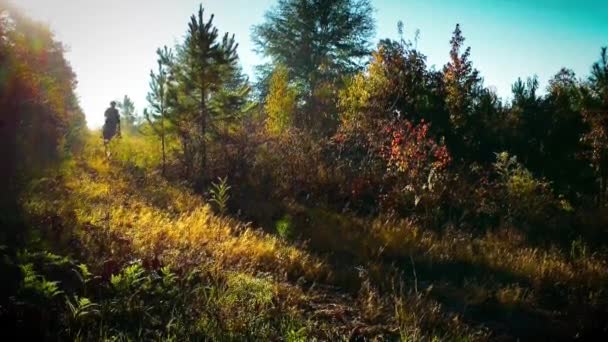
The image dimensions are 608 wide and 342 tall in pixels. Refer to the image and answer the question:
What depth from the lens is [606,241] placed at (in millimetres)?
10344

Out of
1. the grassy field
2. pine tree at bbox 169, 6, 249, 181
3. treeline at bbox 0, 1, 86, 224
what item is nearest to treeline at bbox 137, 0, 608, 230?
pine tree at bbox 169, 6, 249, 181

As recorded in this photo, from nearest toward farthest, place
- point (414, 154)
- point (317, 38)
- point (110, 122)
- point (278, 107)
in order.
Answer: point (414, 154), point (110, 122), point (278, 107), point (317, 38)

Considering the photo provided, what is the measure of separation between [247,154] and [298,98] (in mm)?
8447

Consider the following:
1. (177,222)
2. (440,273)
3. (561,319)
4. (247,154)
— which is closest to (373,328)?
(561,319)

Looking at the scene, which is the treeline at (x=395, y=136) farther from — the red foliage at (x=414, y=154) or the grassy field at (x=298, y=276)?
the grassy field at (x=298, y=276)

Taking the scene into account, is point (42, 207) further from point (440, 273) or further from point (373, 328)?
point (440, 273)

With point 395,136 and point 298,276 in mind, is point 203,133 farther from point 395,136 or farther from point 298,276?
point 298,276

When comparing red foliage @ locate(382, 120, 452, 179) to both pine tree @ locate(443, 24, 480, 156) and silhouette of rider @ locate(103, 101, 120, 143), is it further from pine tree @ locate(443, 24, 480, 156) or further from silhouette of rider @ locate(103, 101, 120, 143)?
silhouette of rider @ locate(103, 101, 120, 143)

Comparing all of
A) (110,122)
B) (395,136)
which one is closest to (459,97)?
(395,136)

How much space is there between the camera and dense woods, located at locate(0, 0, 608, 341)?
4969 mm

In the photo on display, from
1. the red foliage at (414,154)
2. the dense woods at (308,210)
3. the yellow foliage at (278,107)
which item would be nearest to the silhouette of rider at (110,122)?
the dense woods at (308,210)

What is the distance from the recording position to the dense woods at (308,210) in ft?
16.3

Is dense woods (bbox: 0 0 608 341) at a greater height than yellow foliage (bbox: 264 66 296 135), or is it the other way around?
yellow foliage (bbox: 264 66 296 135)

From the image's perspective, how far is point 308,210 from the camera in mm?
11367
